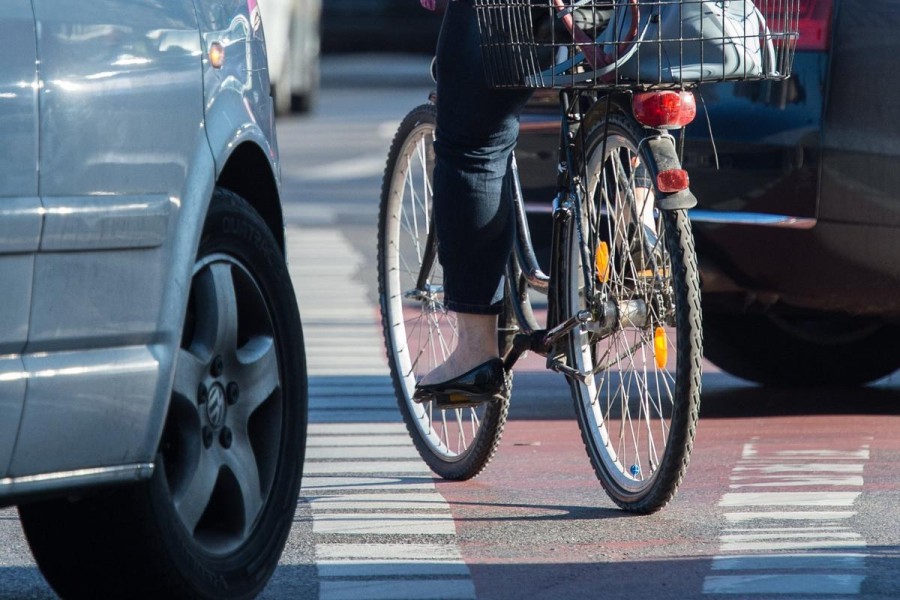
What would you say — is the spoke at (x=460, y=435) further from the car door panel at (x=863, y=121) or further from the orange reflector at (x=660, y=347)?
the car door panel at (x=863, y=121)

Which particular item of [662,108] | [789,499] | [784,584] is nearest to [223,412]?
[784,584]

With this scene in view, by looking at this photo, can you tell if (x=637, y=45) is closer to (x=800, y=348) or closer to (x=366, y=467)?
(x=366, y=467)

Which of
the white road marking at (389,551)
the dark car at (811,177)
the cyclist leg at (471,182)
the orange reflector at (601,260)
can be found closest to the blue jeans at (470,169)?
the cyclist leg at (471,182)

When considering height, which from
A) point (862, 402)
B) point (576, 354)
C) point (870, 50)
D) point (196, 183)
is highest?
point (196, 183)

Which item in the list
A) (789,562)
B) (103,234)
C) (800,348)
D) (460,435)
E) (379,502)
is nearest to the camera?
(103,234)

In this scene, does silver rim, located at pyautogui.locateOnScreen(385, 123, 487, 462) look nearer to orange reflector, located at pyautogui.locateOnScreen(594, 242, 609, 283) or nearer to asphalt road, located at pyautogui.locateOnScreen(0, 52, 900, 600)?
asphalt road, located at pyautogui.locateOnScreen(0, 52, 900, 600)

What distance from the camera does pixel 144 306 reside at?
10.5ft

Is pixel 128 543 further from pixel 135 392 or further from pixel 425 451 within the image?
pixel 425 451

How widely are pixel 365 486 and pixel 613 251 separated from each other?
0.88 metres

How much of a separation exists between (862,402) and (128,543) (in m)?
3.24

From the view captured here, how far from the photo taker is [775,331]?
6250 millimetres

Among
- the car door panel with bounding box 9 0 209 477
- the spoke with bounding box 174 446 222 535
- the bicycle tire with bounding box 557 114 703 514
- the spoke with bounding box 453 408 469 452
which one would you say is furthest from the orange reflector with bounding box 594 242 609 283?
the car door panel with bounding box 9 0 209 477

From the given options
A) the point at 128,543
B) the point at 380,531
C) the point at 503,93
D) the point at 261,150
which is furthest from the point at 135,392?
the point at 503,93

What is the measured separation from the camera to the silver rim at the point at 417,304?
5.04 m
